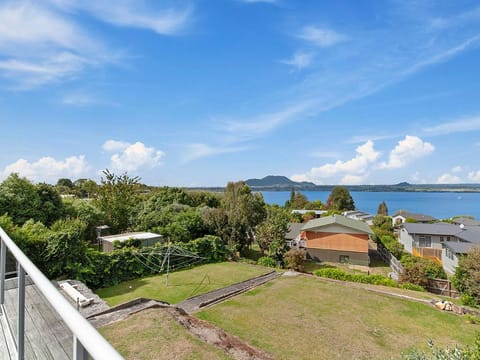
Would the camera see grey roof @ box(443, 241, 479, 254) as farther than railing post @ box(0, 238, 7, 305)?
Yes

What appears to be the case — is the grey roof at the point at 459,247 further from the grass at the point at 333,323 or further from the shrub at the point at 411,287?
the grass at the point at 333,323

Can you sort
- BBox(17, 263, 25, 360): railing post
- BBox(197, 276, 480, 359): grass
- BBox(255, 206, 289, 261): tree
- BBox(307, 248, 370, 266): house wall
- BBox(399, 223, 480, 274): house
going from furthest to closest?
BBox(307, 248, 370, 266): house wall, BBox(399, 223, 480, 274): house, BBox(255, 206, 289, 261): tree, BBox(197, 276, 480, 359): grass, BBox(17, 263, 25, 360): railing post

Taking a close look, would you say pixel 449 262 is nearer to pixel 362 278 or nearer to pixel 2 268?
pixel 362 278

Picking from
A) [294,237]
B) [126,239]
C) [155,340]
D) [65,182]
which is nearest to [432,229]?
[294,237]

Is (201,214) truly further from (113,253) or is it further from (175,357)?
(175,357)

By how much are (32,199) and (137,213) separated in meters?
9.70

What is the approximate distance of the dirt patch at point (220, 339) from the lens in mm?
6956

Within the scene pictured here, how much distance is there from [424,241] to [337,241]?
9.75 m

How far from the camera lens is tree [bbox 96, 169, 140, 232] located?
25.2 metres

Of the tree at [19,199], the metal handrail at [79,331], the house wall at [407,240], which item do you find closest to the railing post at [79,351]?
the metal handrail at [79,331]

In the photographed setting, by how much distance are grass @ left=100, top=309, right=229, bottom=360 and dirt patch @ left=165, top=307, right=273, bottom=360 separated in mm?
305

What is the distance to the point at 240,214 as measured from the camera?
22.3 m

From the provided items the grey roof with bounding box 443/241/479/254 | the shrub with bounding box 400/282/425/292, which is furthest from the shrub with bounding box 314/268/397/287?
the grey roof with bounding box 443/241/479/254

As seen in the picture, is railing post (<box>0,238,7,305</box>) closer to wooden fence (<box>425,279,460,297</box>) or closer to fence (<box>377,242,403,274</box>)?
wooden fence (<box>425,279,460,297</box>)
